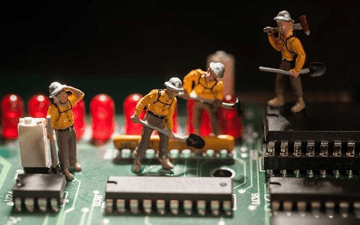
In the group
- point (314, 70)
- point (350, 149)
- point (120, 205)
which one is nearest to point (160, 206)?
point (120, 205)

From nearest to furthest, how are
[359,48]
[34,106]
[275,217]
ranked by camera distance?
[275,217] < [34,106] < [359,48]

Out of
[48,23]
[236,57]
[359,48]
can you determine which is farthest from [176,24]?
[359,48]

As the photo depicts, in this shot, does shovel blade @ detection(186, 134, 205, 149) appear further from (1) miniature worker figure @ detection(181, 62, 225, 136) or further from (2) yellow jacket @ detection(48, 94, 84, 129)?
(2) yellow jacket @ detection(48, 94, 84, 129)

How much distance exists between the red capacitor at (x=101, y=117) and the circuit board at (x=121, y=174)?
11cm

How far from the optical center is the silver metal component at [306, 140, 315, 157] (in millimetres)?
6219

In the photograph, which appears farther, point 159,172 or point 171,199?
point 159,172

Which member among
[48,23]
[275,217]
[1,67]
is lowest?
[275,217]

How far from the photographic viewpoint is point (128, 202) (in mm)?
5762

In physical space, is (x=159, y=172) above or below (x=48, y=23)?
below

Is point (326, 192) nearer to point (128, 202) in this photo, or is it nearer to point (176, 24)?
point (128, 202)

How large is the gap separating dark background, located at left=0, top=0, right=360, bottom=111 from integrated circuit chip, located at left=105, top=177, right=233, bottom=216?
219 cm

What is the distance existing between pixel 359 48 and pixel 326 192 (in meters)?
2.82

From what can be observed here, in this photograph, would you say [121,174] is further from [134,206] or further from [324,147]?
[324,147]

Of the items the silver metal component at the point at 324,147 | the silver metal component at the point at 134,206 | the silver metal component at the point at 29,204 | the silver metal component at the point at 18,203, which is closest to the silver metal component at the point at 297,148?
the silver metal component at the point at 324,147
